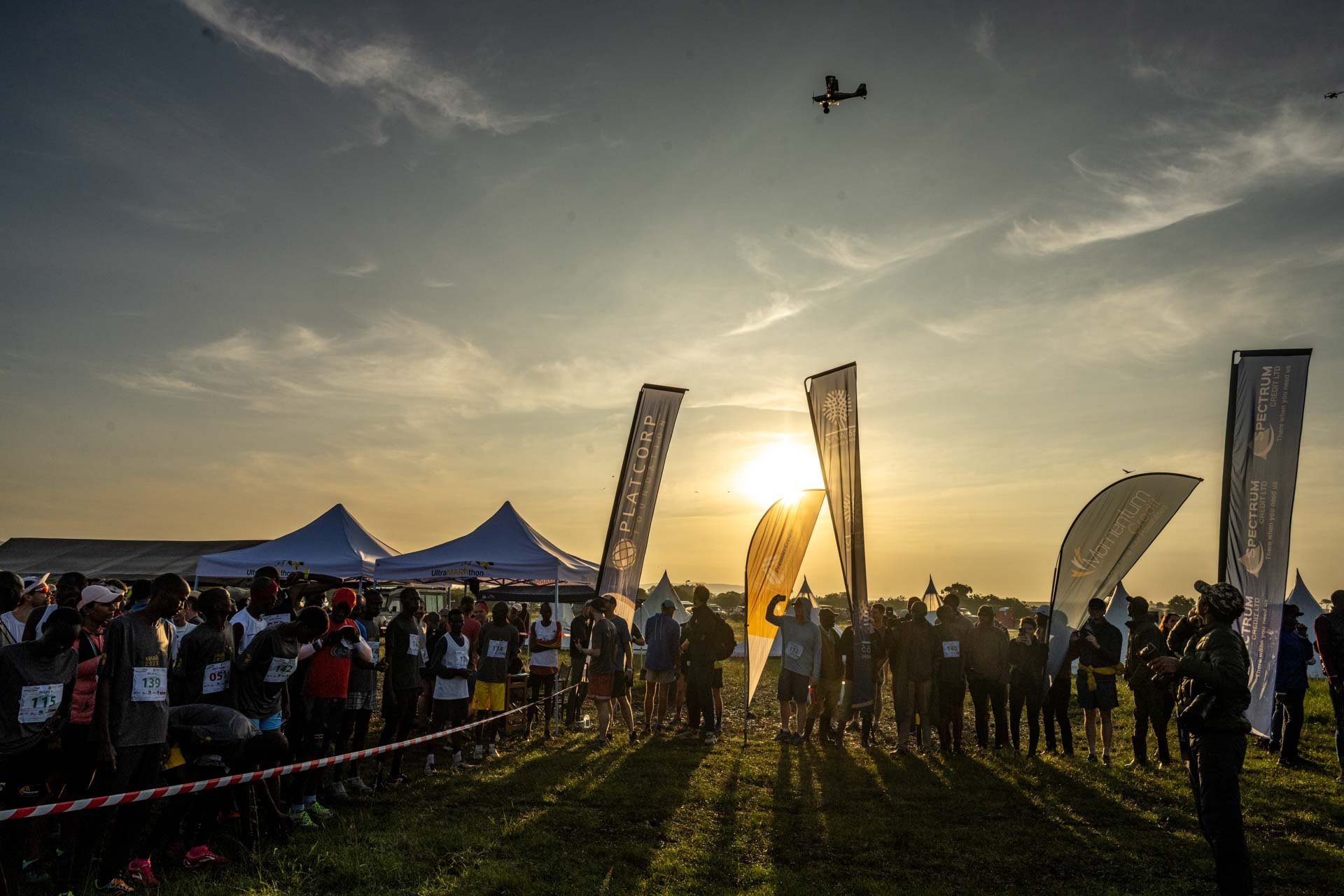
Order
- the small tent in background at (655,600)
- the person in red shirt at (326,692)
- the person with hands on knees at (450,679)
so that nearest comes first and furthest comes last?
the person in red shirt at (326,692) → the person with hands on knees at (450,679) → the small tent in background at (655,600)

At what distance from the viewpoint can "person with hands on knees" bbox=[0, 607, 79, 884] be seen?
15.5ft

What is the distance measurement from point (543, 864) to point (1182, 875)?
482 centimetres

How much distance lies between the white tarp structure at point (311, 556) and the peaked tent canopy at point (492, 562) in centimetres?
148

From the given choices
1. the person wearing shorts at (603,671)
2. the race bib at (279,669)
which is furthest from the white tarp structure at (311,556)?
the race bib at (279,669)

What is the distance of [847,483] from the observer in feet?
40.5

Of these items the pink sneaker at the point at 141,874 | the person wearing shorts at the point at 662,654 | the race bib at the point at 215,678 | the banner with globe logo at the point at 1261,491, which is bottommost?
the pink sneaker at the point at 141,874

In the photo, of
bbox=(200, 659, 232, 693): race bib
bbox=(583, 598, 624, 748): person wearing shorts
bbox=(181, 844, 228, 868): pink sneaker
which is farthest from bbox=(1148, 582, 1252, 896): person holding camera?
bbox=(583, 598, 624, 748): person wearing shorts

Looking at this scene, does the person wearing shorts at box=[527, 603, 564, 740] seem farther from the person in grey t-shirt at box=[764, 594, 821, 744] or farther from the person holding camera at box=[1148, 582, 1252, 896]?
the person holding camera at box=[1148, 582, 1252, 896]

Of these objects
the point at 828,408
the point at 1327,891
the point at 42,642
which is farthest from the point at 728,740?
the point at 42,642

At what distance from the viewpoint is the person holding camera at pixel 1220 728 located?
5.07m

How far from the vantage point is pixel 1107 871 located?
247 inches

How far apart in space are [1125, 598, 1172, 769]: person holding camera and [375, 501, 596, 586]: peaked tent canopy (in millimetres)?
9717

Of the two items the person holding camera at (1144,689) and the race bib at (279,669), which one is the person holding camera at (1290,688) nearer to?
the person holding camera at (1144,689)

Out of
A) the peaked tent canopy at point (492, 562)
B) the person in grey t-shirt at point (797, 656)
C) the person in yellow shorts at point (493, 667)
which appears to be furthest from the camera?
the peaked tent canopy at point (492, 562)
